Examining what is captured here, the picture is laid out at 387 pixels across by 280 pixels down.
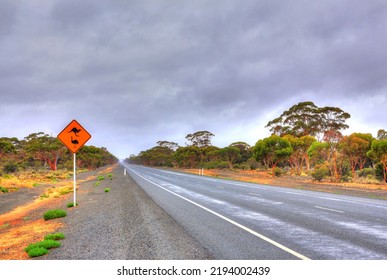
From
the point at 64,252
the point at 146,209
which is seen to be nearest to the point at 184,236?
the point at 64,252

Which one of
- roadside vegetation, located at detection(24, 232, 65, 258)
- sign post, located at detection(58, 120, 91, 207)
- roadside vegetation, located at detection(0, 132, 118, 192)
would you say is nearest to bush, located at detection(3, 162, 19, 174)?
roadside vegetation, located at detection(0, 132, 118, 192)

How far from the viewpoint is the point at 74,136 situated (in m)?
13.0

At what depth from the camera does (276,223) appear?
9.04 m

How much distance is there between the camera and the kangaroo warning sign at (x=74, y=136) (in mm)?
12789

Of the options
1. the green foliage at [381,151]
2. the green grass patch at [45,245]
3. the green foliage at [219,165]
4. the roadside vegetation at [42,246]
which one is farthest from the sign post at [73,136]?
the green foliage at [219,165]

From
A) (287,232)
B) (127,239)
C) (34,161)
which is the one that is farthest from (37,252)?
(34,161)

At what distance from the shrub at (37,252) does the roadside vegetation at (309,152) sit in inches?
1221

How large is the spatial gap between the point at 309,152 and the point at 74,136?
1737 inches

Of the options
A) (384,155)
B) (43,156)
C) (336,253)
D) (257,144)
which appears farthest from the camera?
(43,156)

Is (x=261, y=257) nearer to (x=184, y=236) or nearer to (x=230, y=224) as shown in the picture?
(x=184, y=236)

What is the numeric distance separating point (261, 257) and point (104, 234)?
429cm

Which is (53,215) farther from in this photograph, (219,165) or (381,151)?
(219,165)

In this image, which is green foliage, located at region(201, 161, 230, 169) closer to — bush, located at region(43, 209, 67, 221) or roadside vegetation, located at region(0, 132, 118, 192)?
roadside vegetation, located at region(0, 132, 118, 192)
